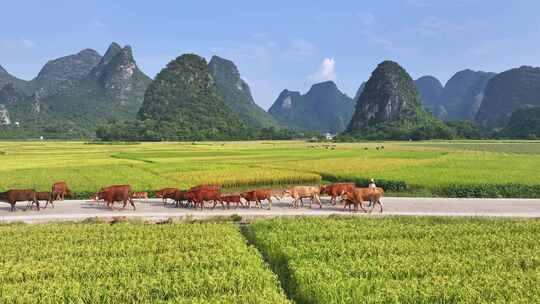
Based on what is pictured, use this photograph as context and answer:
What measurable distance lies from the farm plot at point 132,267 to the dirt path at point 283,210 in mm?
4883

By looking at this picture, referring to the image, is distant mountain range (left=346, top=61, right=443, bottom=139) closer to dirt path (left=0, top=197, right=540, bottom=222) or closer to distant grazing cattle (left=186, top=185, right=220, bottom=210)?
dirt path (left=0, top=197, right=540, bottom=222)

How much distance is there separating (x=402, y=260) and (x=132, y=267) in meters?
7.12

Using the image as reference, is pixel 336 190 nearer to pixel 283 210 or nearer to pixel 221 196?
pixel 283 210

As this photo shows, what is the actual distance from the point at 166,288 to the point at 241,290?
167cm

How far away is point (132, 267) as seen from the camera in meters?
10.8

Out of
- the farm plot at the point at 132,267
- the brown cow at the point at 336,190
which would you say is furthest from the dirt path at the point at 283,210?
the farm plot at the point at 132,267

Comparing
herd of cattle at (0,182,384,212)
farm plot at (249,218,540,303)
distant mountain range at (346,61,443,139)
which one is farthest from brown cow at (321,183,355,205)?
distant mountain range at (346,61,443,139)

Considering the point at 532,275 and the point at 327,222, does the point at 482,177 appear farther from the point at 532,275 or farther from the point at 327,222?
the point at 532,275

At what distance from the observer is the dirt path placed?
20297mm

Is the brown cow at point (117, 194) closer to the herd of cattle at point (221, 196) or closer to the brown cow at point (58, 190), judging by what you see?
the herd of cattle at point (221, 196)

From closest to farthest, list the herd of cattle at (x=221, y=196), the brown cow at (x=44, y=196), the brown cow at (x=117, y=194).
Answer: the herd of cattle at (x=221, y=196)
the brown cow at (x=117, y=194)
the brown cow at (x=44, y=196)

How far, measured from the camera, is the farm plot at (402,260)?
29.8 ft

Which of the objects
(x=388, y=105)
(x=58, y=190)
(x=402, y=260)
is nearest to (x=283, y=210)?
(x=402, y=260)

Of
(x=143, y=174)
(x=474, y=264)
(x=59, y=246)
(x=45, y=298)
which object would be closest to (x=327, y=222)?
(x=474, y=264)
